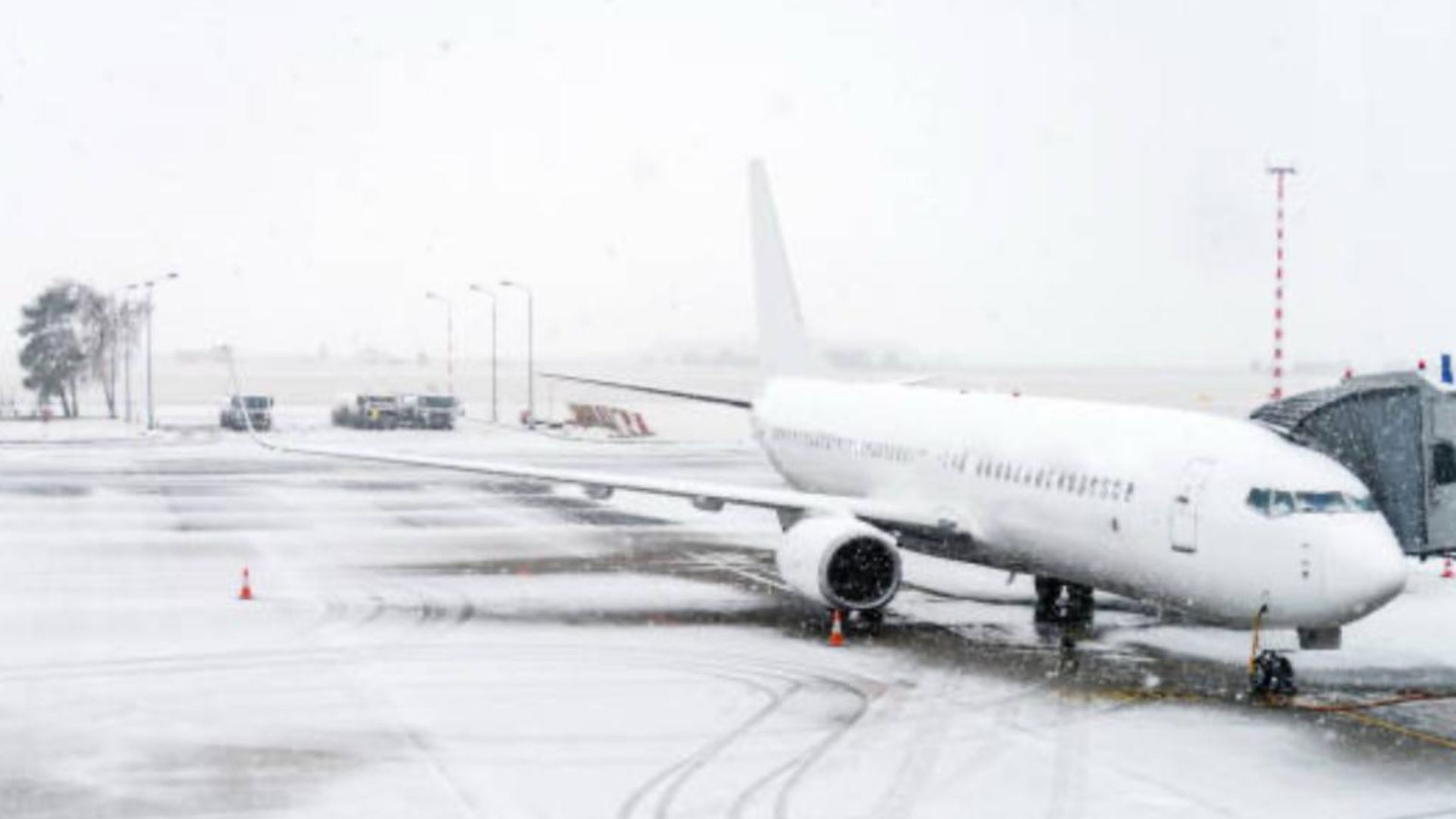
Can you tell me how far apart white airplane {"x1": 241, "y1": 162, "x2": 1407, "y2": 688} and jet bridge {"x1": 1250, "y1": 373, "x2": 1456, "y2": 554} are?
1.42 metres

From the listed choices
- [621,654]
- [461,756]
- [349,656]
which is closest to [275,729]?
[461,756]

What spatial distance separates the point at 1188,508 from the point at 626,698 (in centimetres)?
829

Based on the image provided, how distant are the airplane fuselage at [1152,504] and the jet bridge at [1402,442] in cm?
154

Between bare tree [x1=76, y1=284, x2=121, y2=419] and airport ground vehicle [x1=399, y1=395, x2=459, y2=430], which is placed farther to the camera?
bare tree [x1=76, y1=284, x2=121, y2=419]

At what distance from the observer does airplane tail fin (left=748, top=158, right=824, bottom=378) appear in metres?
45.4

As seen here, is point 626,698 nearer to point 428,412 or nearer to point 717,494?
point 717,494

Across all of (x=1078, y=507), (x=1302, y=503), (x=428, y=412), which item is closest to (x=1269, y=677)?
(x=1302, y=503)

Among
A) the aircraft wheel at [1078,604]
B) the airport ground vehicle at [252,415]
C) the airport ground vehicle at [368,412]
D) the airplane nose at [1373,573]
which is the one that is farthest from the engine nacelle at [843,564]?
the airport ground vehicle at [368,412]

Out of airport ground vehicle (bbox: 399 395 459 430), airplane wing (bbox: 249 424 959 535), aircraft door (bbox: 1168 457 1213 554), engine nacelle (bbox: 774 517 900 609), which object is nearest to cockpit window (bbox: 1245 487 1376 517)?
aircraft door (bbox: 1168 457 1213 554)

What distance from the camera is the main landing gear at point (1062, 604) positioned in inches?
1158

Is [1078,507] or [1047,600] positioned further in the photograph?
[1047,600]

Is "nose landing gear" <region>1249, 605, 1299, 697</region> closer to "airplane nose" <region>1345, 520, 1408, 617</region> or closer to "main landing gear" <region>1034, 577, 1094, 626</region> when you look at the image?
"airplane nose" <region>1345, 520, 1408, 617</region>

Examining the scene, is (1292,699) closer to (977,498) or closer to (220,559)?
(977,498)

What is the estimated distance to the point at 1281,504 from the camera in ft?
71.9
